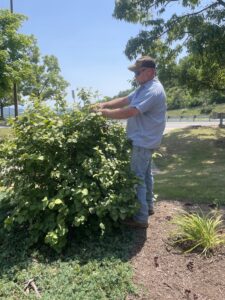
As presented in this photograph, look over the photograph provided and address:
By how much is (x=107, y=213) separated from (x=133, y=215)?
1.20ft

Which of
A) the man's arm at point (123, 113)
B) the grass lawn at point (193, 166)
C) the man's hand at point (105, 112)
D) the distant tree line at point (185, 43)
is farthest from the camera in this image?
the distant tree line at point (185, 43)

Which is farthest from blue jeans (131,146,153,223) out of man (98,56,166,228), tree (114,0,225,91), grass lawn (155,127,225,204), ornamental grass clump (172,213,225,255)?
tree (114,0,225,91)

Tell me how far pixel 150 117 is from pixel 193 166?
268 inches

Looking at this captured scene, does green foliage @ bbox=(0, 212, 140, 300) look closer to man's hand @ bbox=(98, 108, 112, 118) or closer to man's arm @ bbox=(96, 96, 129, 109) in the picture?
man's hand @ bbox=(98, 108, 112, 118)

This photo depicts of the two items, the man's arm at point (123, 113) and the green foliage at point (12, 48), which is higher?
the green foliage at point (12, 48)

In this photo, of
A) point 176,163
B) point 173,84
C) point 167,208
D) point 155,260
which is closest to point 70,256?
point 155,260

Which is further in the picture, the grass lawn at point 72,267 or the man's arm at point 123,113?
the man's arm at point 123,113

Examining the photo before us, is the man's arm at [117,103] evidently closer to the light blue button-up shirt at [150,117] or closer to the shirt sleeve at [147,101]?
the light blue button-up shirt at [150,117]

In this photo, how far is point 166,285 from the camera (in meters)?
3.46

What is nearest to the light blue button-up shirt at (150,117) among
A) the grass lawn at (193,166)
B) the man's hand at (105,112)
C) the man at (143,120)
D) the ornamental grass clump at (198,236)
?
the man at (143,120)

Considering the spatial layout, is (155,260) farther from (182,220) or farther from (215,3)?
(215,3)

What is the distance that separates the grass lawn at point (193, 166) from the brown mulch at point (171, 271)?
167 centimetres

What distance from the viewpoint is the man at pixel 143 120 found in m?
4.16

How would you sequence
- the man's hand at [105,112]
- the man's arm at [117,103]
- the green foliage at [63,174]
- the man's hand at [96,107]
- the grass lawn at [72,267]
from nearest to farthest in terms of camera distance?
the grass lawn at [72,267] < the green foliage at [63,174] < the man's hand at [105,112] < the man's hand at [96,107] < the man's arm at [117,103]
